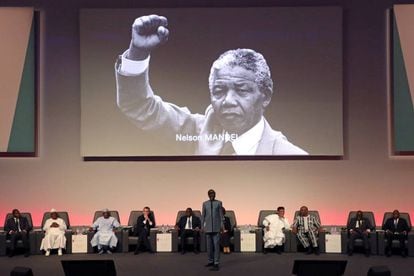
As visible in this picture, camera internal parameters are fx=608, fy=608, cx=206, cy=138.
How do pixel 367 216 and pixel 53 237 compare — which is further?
pixel 367 216

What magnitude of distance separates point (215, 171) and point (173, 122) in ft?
4.49

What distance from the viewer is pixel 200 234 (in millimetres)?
11867

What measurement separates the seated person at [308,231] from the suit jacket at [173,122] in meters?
1.49

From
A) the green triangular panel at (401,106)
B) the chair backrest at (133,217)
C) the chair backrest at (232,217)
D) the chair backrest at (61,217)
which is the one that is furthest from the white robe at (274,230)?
the chair backrest at (61,217)

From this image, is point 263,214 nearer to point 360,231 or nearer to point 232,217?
point 232,217

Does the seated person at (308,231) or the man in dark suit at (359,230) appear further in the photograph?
the seated person at (308,231)

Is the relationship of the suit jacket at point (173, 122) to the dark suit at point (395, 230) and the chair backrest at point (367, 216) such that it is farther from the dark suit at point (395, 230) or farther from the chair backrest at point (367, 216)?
the dark suit at point (395, 230)

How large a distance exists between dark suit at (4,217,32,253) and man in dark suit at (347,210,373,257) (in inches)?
242

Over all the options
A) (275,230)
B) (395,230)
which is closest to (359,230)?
(395,230)

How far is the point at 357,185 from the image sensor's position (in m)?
12.7

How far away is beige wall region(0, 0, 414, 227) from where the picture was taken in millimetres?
12719

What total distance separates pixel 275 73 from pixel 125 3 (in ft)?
11.4

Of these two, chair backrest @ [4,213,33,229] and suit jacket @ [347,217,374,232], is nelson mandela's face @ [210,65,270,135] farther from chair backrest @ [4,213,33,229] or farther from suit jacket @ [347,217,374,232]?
chair backrest @ [4,213,33,229]

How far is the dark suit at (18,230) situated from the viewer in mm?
11586
